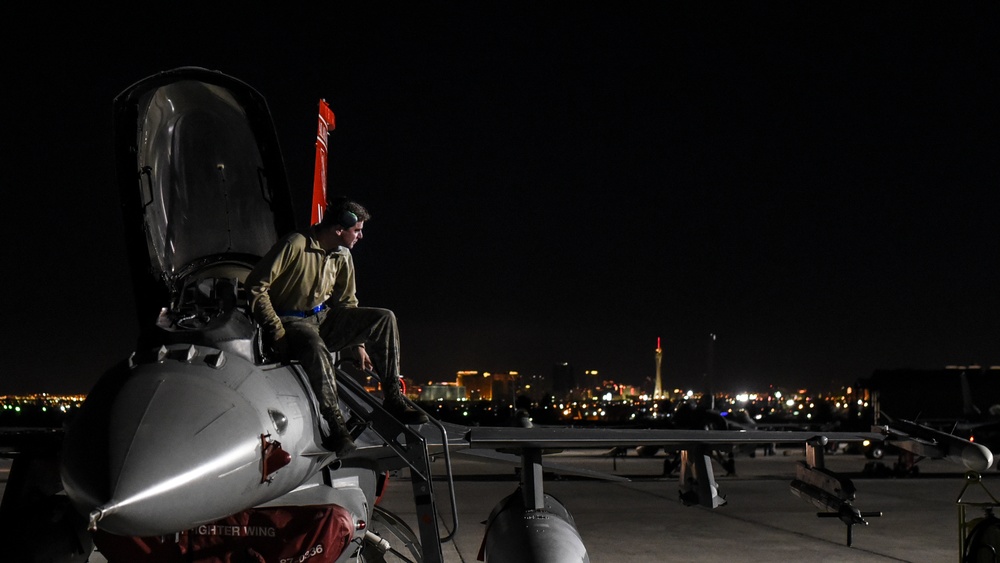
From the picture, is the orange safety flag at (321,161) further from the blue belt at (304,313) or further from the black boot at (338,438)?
the black boot at (338,438)

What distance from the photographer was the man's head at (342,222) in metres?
5.07

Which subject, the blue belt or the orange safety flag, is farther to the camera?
the orange safety flag

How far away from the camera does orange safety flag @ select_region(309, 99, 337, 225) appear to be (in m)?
10.2

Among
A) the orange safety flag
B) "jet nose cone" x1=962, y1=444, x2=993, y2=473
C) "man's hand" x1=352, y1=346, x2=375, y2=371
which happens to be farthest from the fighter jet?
the orange safety flag

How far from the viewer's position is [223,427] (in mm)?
3572

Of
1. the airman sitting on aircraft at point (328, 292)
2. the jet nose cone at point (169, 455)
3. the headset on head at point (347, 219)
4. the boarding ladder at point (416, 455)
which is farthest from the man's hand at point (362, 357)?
the jet nose cone at point (169, 455)

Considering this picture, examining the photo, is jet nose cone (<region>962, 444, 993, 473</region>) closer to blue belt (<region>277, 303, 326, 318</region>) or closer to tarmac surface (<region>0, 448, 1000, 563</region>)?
tarmac surface (<region>0, 448, 1000, 563</region>)

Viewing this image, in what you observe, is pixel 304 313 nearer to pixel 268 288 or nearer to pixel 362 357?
pixel 268 288

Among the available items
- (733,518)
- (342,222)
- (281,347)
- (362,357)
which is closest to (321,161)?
(362,357)

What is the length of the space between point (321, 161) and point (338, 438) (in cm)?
648

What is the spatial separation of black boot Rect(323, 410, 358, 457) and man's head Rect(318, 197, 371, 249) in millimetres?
1087

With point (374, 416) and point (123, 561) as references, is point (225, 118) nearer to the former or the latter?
point (374, 416)

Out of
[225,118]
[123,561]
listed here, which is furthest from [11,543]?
[225,118]

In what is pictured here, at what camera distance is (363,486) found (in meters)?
5.71
